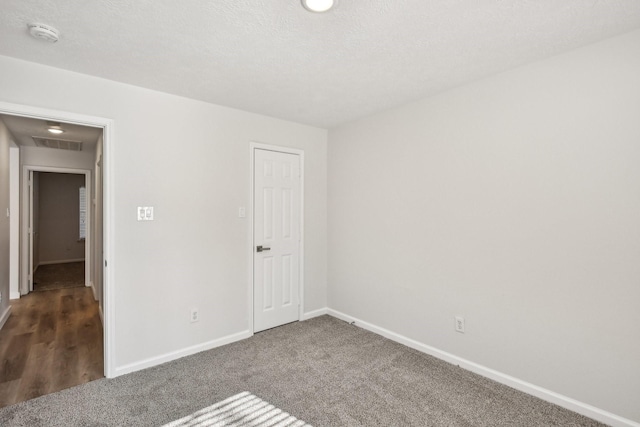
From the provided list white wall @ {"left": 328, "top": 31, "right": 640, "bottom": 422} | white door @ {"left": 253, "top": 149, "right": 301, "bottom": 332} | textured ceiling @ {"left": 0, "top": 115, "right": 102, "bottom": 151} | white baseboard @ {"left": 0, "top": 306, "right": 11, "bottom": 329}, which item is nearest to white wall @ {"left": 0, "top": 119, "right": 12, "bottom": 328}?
white baseboard @ {"left": 0, "top": 306, "right": 11, "bottom": 329}

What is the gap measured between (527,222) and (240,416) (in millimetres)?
2396

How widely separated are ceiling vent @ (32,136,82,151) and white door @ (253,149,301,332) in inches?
124

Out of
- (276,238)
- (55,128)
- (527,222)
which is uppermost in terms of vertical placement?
(55,128)

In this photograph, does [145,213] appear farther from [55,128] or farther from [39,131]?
[39,131]

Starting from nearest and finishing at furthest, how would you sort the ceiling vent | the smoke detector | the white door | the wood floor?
1. the smoke detector
2. the wood floor
3. the white door
4. the ceiling vent

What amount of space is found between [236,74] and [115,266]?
1.83m

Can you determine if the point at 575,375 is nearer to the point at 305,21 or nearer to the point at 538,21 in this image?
the point at 538,21

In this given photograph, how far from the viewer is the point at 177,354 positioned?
2.91 m

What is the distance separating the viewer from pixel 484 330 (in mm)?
2584

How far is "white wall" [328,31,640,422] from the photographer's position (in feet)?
6.43

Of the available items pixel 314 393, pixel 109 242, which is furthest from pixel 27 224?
pixel 314 393

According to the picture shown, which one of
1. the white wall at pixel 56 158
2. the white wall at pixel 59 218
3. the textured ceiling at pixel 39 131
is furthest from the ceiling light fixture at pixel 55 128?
the white wall at pixel 59 218

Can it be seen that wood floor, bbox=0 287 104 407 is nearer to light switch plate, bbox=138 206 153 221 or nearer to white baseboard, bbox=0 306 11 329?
white baseboard, bbox=0 306 11 329

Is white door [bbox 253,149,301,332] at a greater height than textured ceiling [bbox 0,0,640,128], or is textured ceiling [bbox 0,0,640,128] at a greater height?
textured ceiling [bbox 0,0,640,128]
